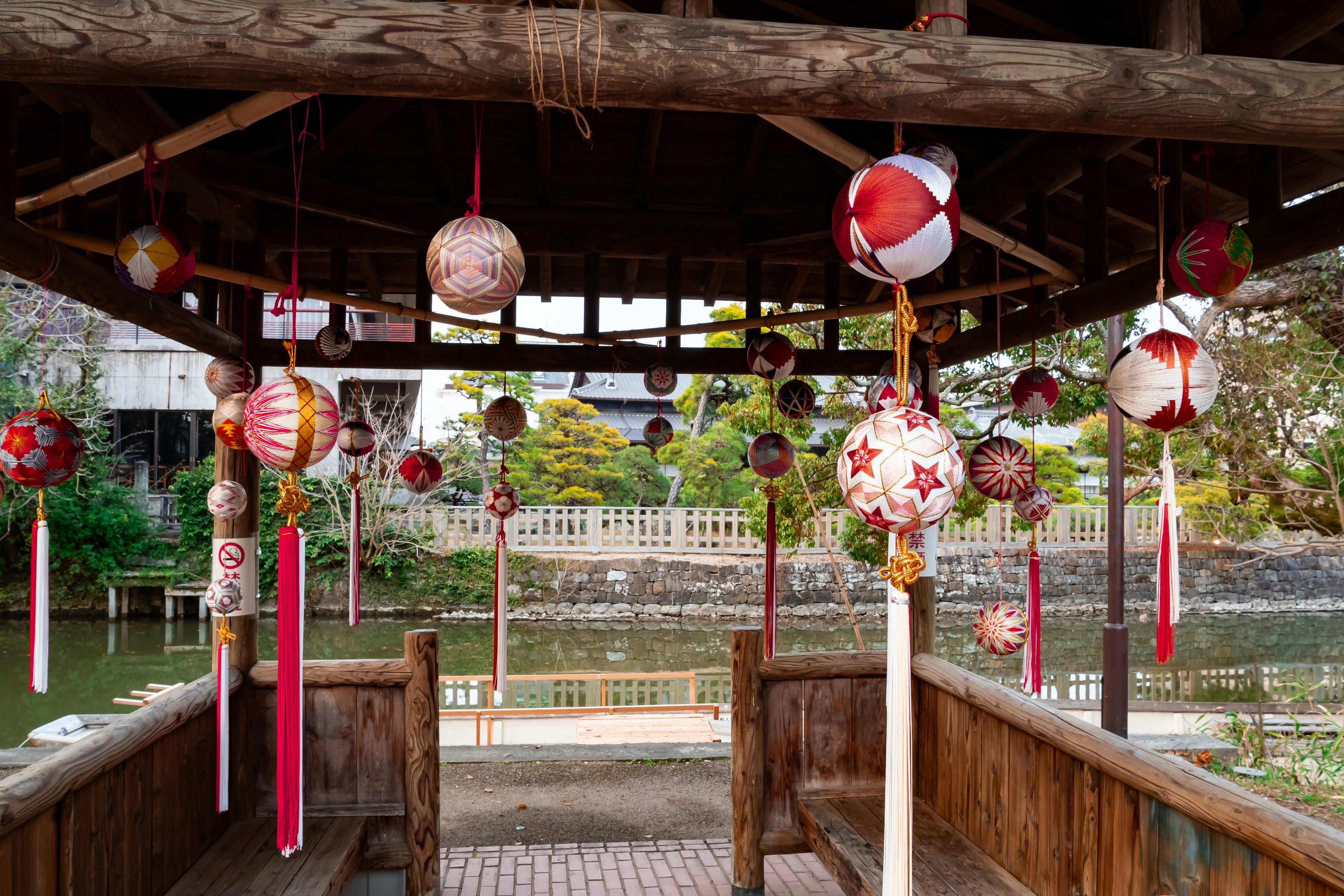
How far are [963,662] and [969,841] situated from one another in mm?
8328

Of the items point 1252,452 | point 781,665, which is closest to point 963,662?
point 1252,452

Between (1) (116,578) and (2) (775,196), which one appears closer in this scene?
(2) (775,196)

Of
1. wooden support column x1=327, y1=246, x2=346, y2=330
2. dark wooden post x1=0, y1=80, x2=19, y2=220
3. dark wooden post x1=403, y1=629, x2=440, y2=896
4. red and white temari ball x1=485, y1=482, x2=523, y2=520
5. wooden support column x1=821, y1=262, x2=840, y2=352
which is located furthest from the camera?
red and white temari ball x1=485, y1=482, x2=523, y2=520

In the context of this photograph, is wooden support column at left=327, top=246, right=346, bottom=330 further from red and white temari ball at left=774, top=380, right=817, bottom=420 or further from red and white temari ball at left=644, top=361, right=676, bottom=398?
red and white temari ball at left=774, top=380, right=817, bottom=420

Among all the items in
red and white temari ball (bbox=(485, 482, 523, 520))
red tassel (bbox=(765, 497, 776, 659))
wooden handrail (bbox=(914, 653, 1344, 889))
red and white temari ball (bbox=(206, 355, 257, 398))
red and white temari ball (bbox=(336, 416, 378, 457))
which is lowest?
wooden handrail (bbox=(914, 653, 1344, 889))

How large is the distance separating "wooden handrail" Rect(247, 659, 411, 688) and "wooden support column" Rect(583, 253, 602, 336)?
171 centimetres

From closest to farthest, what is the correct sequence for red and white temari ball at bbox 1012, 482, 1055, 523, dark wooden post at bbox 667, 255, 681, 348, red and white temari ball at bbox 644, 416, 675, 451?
red and white temari ball at bbox 1012, 482, 1055, 523 → dark wooden post at bbox 667, 255, 681, 348 → red and white temari ball at bbox 644, 416, 675, 451

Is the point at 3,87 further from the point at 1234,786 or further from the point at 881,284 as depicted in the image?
the point at 881,284

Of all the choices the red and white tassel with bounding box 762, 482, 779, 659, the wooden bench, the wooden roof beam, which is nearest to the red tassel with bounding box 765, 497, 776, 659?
the red and white tassel with bounding box 762, 482, 779, 659

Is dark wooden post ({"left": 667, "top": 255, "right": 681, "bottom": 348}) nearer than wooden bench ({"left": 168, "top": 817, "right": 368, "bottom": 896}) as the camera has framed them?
No

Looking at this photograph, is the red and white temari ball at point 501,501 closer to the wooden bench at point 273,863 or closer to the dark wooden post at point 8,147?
the wooden bench at point 273,863

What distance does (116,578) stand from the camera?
11.6m

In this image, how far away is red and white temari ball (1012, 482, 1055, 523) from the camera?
10.9 ft

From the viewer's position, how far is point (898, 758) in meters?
1.60
